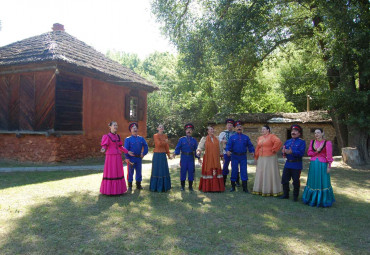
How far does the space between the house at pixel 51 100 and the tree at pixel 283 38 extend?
4351mm

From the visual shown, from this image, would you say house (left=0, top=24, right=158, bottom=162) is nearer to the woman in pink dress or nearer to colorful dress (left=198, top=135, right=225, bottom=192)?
the woman in pink dress

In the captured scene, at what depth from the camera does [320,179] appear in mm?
6055

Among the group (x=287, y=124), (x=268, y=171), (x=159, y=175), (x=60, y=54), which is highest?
(x=60, y=54)

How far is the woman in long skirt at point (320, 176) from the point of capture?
5.96m

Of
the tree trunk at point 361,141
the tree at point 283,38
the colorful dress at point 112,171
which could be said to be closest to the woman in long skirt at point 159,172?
the colorful dress at point 112,171

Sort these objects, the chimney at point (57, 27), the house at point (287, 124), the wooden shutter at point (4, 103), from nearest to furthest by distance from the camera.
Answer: the wooden shutter at point (4, 103) → the chimney at point (57, 27) → the house at point (287, 124)

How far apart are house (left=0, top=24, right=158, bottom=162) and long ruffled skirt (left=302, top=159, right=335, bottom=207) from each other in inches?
359

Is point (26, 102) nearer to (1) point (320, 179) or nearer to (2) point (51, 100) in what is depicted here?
(2) point (51, 100)

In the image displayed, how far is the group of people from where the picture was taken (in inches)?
241

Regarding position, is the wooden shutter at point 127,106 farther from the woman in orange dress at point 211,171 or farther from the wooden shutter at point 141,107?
the woman in orange dress at point 211,171

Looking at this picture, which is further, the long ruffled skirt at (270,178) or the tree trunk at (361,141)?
the tree trunk at (361,141)

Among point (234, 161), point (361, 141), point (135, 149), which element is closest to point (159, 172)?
point (135, 149)

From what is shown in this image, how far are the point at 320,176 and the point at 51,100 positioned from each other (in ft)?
32.8

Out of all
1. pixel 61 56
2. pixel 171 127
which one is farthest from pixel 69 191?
pixel 171 127
